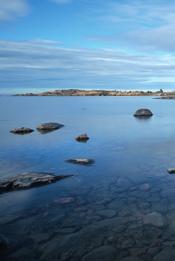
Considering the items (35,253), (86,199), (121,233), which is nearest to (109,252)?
(121,233)

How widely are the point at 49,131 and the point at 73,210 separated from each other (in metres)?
30.5

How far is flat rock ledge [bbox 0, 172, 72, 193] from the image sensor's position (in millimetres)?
17625

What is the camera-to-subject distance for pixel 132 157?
2572 cm

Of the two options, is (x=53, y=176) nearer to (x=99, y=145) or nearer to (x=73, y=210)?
(x=73, y=210)

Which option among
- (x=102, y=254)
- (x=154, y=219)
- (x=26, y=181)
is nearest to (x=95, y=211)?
(x=154, y=219)

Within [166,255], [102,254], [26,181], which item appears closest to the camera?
[166,255]

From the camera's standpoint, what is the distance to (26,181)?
1827cm

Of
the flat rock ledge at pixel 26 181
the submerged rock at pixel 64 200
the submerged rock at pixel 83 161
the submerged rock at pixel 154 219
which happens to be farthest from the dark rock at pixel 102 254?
the submerged rock at pixel 83 161

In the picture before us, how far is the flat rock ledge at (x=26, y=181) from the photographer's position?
57.8 ft

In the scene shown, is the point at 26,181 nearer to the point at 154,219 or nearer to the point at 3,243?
the point at 3,243

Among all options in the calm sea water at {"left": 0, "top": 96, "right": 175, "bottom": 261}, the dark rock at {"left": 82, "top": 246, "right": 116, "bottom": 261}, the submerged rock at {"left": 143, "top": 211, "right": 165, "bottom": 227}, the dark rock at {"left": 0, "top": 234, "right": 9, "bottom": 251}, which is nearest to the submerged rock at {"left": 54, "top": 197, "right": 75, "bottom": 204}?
the calm sea water at {"left": 0, "top": 96, "right": 175, "bottom": 261}

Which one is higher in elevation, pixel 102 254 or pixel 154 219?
pixel 154 219

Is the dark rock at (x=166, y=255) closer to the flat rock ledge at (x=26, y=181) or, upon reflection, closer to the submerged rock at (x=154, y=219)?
the submerged rock at (x=154, y=219)

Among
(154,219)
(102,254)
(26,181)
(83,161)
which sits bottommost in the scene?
(102,254)
